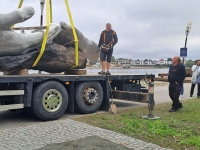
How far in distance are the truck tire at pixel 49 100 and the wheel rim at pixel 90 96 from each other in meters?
0.75

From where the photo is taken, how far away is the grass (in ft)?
19.5

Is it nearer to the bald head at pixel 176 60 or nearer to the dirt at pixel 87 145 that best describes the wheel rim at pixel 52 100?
the dirt at pixel 87 145

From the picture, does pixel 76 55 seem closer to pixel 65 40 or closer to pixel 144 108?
pixel 65 40

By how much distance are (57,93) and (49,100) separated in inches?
11.3

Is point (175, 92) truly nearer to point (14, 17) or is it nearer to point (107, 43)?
point (107, 43)

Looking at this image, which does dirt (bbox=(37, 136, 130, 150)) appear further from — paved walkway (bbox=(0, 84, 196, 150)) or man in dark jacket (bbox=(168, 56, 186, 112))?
man in dark jacket (bbox=(168, 56, 186, 112))

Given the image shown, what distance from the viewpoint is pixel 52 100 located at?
804 cm

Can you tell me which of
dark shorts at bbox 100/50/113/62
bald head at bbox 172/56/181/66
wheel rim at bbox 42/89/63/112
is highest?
dark shorts at bbox 100/50/113/62

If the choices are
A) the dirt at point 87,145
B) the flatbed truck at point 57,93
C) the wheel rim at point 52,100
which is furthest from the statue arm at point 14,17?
the dirt at point 87,145

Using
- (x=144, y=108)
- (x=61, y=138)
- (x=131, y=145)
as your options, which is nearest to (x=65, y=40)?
(x=144, y=108)

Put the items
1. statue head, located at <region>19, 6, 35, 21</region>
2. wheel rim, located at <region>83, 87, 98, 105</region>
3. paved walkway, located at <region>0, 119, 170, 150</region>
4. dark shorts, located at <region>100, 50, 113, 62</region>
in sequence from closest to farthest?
1. paved walkway, located at <region>0, 119, 170, 150</region>
2. statue head, located at <region>19, 6, 35, 21</region>
3. wheel rim, located at <region>83, 87, 98, 105</region>
4. dark shorts, located at <region>100, 50, 113, 62</region>

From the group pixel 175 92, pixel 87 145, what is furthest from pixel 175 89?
pixel 87 145

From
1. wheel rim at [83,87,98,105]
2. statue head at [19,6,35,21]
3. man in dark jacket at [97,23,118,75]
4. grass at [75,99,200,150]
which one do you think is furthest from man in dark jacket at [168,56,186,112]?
statue head at [19,6,35,21]

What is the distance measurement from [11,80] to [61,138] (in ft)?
6.77
